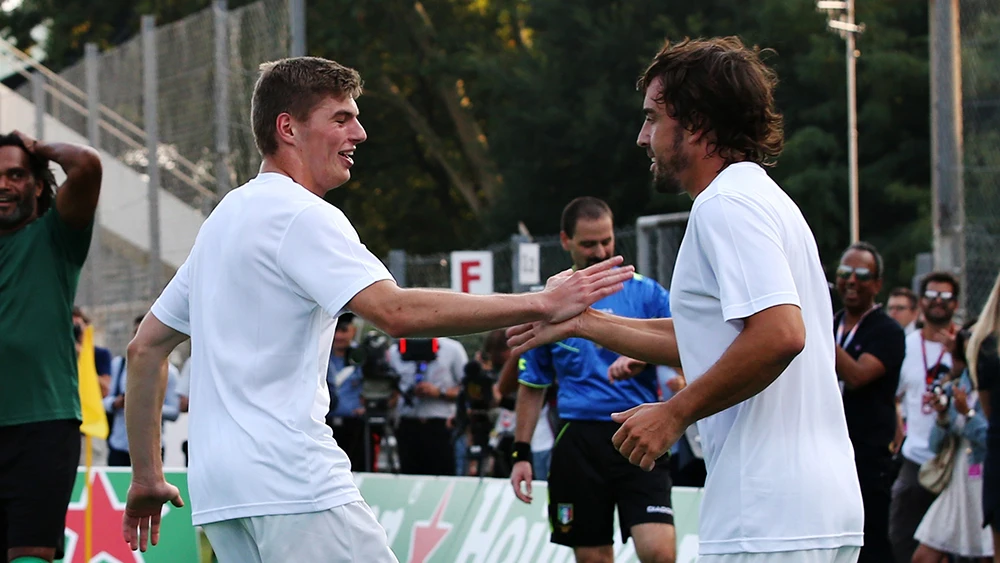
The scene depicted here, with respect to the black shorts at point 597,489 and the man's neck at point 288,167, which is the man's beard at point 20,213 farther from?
the black shorts at point 597,489

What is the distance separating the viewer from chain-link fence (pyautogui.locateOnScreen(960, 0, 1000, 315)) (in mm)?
12273

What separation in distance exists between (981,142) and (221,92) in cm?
682

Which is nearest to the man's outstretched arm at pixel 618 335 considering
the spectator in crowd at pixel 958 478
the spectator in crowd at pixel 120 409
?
the spectator in crowd at pixel 958 478

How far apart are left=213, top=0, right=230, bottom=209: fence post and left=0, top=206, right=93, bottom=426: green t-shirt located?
25.1ft

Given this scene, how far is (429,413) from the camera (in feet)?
42.2

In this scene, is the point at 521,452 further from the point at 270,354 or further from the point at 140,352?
the point at 270,354

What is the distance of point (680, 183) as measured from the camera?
385cm

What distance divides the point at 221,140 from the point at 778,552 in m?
10.7

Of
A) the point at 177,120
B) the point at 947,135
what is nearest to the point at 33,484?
the point at 947,135

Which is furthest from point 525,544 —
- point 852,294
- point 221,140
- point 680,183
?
point 221,140

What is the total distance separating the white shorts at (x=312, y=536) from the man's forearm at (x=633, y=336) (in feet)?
2.62

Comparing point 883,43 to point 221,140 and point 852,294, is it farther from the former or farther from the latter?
point 852,294

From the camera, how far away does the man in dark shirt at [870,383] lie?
6699mm

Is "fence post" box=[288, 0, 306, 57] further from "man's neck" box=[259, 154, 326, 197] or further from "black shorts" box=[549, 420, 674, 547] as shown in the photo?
"man's neck" box=[259, 154, 326, 197]
